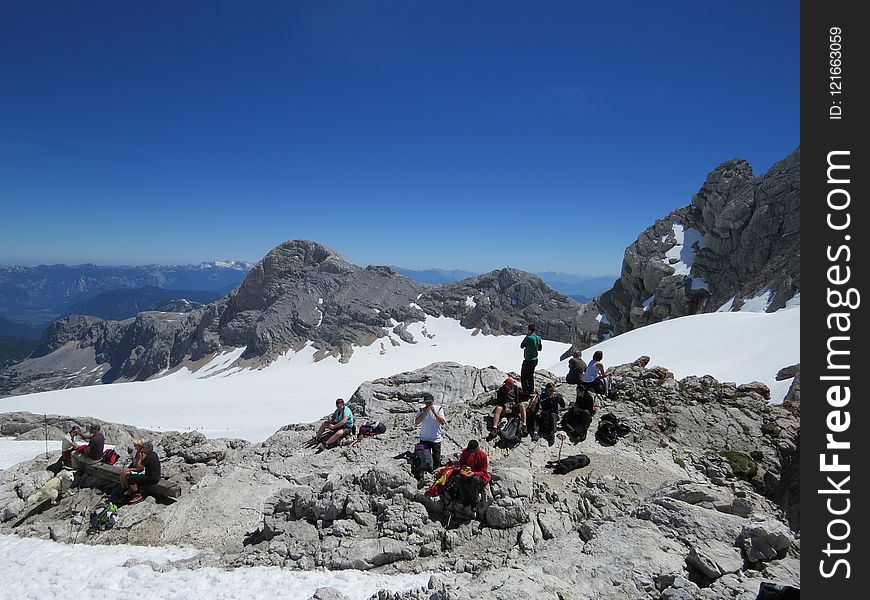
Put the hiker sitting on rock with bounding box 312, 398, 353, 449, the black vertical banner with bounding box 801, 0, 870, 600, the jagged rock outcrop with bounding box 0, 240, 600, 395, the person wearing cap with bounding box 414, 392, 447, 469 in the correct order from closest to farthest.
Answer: the black vertical banner with bounding box 801, 0, 870, 600 → the person wearing cap with bounding box 414, 392, 447, 469 → the hiker sitting on rock with bounding box 312, 398, 353, 449 → the jagged rock outcrop with bounding box 0, 240, 600, 395

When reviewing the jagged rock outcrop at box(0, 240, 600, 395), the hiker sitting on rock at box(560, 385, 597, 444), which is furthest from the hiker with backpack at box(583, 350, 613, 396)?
the jagged rock outcrop at box(0, 240, 600, 395)

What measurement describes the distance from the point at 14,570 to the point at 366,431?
328 inches

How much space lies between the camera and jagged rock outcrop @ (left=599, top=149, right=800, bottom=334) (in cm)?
3916

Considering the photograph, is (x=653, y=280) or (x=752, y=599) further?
(x=653, y=280)

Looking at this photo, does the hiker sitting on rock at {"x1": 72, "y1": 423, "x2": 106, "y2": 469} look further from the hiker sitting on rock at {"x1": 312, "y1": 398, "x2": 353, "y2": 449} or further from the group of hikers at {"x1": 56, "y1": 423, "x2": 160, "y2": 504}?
the hiker sitting on rock at {"x1": 312, "y1": 398, "x2": 353, "y2": 449}

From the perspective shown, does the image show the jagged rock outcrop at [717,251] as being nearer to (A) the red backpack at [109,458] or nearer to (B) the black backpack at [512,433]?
(B) the black backpack at [512,433]

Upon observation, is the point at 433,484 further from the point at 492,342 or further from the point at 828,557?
the point at 492,342

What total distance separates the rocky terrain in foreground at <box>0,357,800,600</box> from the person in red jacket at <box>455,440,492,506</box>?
0.25 meters

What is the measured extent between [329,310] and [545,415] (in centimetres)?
7586

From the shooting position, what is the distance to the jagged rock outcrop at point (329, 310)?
78.3 m

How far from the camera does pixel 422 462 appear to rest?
33.3 feet

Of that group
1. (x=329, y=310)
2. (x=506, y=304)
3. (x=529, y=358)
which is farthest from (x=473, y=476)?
(x=506, y=304)

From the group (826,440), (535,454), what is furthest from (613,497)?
(826,440)

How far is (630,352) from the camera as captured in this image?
2345 centimetres
